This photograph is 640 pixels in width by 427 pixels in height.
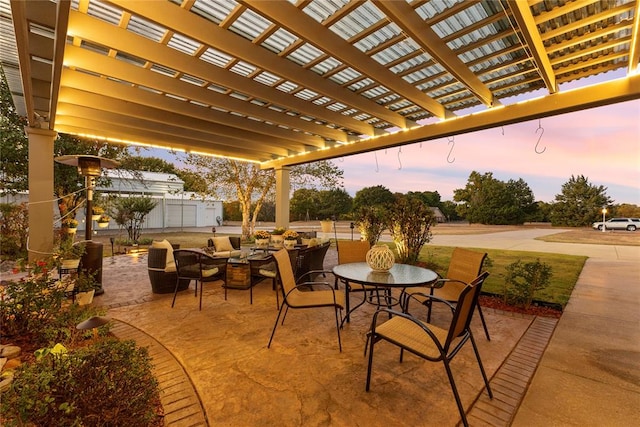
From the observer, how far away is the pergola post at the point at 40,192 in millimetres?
4469

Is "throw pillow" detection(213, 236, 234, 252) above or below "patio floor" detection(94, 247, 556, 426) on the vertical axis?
above

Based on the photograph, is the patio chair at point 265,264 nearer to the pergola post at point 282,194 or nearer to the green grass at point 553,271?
the green grass at point 553,271

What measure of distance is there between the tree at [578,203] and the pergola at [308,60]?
32.5 metres

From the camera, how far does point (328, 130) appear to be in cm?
573

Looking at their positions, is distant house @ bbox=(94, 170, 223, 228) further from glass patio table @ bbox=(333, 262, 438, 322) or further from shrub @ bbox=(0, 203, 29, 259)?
glass patio table @ bbox=(333, 262, 438, 322)

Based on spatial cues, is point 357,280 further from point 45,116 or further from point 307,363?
point 45,116

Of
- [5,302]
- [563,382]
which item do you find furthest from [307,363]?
[5,302]

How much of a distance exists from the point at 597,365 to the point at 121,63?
573 cm

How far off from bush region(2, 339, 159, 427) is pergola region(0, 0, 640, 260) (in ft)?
7.12

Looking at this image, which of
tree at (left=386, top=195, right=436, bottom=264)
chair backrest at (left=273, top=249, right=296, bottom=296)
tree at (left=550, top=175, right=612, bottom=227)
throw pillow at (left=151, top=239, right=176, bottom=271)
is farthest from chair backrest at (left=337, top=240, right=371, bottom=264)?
tree at (left=550, top=175, right=612, bottom=227)

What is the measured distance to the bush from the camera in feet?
4.00

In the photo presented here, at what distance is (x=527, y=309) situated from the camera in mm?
3824

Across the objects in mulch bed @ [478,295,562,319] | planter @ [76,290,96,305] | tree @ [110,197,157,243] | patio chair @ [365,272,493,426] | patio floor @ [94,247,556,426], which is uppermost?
tree @ [110,197,157,243]

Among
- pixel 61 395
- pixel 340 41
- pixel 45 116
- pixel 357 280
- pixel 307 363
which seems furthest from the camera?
pixel 45 116
